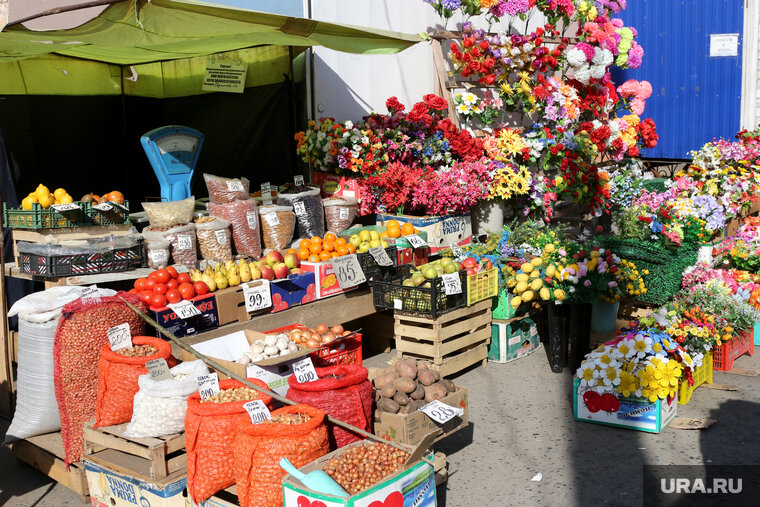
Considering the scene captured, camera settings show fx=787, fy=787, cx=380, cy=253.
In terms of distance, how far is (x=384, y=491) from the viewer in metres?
3.31

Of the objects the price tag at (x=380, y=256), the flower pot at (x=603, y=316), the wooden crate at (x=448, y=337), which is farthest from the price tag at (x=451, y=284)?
the flower pot at (x=603, y=316)

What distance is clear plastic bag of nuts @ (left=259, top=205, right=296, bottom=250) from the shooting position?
6.88 m

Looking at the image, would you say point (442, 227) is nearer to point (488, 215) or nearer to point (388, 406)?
point (488, 215)

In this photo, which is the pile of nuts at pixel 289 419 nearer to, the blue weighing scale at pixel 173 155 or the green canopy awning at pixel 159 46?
the green canopy awning at pixel 159 46

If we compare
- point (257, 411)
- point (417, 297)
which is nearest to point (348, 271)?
point (417, 297)

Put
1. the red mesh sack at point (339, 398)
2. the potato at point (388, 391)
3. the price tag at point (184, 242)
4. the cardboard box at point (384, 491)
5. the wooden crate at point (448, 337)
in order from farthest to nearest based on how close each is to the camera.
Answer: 1. the wooden crate at point (448, 337)
2. the price tag at point (184, 242)
3. the potato at point (388, 391)
4. the red mesh sack at point (339, 398)
5. the cardboard box at point (384, 491)

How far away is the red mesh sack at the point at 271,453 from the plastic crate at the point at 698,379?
328cm

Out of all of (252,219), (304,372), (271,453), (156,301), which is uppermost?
(252,219)

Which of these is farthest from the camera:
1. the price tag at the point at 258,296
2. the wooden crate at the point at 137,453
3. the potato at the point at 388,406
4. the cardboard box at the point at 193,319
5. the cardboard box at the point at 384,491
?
the price tag at the point at 258,296

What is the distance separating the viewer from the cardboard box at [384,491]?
10.5 ft

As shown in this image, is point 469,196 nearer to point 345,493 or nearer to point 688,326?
point 688,326

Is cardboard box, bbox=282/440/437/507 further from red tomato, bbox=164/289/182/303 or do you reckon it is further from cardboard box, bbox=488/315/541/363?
cardboard box, bbox=488/315/541/363

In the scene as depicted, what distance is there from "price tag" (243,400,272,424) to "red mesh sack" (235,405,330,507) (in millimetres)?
57

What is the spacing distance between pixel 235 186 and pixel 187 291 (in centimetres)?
155
